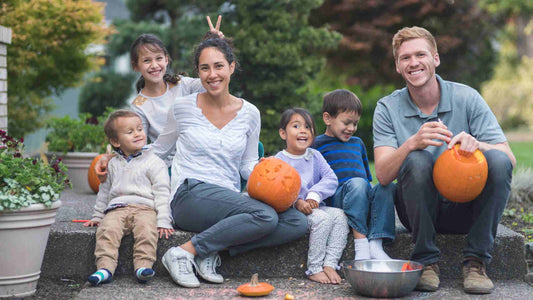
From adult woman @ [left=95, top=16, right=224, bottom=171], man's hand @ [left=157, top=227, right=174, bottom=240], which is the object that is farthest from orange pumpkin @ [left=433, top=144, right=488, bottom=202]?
adult woman @ [left=95, top=16, right=224, bottom=171]

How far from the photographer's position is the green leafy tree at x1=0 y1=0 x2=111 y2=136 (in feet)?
23.0

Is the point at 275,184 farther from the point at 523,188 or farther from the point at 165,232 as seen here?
the point at 523,188

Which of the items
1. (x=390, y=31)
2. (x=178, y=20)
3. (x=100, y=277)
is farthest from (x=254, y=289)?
(x=390, y=31)

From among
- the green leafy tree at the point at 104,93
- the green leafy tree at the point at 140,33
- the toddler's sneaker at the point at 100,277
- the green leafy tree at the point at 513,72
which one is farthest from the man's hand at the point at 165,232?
the green leafy tree at the point at 513,72

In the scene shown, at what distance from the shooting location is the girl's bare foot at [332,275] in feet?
11.1

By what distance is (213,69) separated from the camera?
357 cm

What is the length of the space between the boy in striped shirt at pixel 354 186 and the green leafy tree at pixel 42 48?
4.47m

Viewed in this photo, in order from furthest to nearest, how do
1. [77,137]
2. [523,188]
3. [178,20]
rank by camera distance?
[178,20] < [77,137] < [523,188]

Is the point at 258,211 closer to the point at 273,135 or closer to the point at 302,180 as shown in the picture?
the point at 302,180

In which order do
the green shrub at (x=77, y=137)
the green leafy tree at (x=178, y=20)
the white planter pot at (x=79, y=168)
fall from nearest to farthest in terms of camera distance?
the white planter pot at (x=79, y=168) → the green shrub at (x=77, y=137) → the green leafy tree at (x=178, y=20)

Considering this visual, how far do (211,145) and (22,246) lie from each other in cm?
120

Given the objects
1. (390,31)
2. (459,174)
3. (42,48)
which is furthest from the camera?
(390,31)

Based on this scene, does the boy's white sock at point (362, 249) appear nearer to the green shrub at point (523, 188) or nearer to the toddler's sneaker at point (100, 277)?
the toddler's sneaker at point (100, 277)

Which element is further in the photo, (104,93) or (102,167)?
(104,93)
